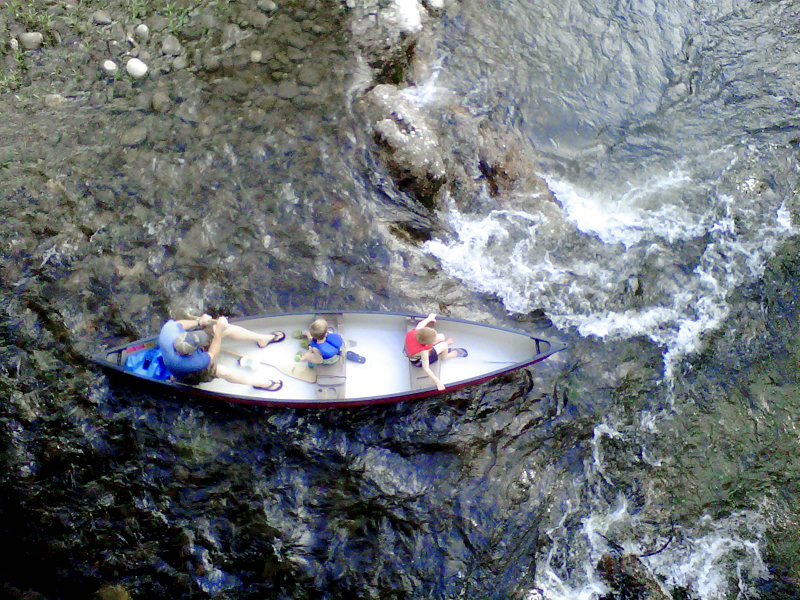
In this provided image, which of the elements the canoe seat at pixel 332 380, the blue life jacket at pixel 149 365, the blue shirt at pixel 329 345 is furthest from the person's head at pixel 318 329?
the blue life jacket at pixel 149 365

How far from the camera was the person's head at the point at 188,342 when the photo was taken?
6523 millimetres

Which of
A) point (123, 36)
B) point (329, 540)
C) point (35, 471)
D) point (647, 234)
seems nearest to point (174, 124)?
point (123, 36)

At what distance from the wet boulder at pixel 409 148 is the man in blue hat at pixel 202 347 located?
288 cm

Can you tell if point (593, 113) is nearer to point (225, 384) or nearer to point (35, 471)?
point (225, 384)

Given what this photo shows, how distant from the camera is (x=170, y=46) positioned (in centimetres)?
924

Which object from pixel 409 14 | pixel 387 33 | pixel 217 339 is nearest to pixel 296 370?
pixel 217 339

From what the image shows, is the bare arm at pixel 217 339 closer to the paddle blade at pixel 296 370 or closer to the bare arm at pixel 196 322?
the bare arm at pixel 196 322

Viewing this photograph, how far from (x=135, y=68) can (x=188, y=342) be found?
491 centimetres

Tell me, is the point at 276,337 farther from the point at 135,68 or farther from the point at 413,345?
the point at 135,68

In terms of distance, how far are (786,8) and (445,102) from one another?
248 inches

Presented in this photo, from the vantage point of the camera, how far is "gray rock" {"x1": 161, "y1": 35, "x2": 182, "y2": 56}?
923cm

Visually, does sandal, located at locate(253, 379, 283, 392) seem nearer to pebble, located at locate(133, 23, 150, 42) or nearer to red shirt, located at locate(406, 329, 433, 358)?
red shirt, located at locate(406, 329, 433, 358)

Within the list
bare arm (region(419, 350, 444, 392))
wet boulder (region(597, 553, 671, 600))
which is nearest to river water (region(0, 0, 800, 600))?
wet boulder (region(597, 553, 671, 600))

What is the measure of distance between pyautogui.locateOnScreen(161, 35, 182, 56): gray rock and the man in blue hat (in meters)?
4.71
